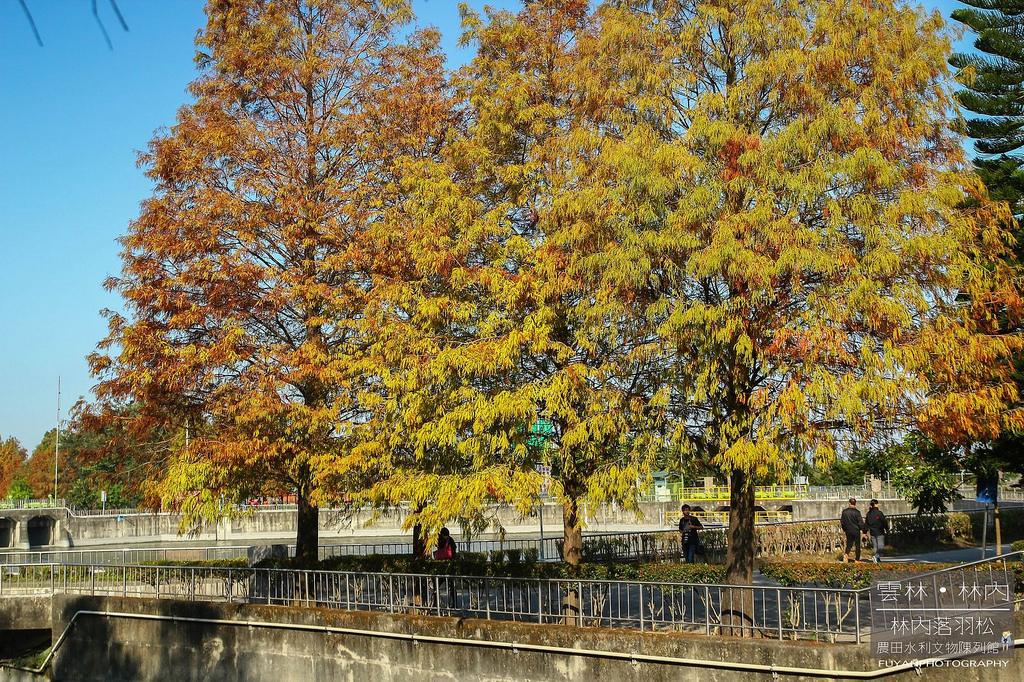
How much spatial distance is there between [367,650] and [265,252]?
25.2 ft

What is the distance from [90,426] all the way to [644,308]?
11.3 meters

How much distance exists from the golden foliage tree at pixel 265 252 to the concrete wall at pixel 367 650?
223 centimetres

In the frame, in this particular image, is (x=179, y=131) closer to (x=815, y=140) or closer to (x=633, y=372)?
(x=633, y=372)

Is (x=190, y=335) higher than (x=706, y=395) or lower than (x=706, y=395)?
higher

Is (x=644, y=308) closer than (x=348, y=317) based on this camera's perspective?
Yes

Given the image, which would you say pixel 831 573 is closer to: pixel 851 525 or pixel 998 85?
pixel 851 525

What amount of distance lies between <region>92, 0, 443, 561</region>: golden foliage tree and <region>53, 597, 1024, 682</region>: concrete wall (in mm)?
2232

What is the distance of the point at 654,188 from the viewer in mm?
11727

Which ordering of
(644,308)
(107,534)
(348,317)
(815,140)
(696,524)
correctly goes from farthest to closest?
1. (107,534)
2. (696,524)
3. (348,317)
4. (644,308)
5. (815,140)

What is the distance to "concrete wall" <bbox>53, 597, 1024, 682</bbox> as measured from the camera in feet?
36.8

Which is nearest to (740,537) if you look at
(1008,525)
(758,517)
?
(1008,525)

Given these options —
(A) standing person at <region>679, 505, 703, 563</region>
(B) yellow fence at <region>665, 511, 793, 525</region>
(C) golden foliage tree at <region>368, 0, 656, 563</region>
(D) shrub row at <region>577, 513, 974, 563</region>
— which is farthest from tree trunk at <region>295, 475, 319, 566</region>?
(B) yellow fence at <region>665, 511, 793, 525</region>

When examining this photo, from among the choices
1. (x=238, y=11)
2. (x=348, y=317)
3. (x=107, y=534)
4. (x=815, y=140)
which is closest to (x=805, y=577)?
(x=815, y=140)

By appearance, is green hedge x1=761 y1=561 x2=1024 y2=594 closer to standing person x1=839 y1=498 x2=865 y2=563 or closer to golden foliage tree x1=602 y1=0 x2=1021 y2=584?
standing person x1=839 y1=498 x2=865 y2=563
